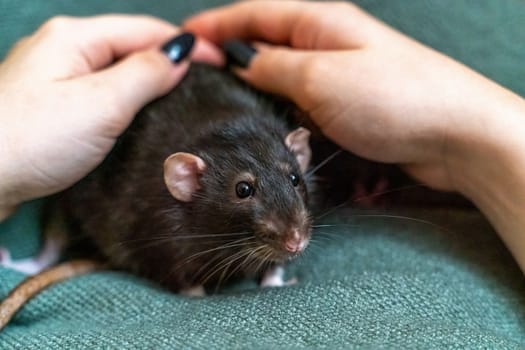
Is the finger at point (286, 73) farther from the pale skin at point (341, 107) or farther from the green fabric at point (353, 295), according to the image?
the green fabric at point (353, 295)

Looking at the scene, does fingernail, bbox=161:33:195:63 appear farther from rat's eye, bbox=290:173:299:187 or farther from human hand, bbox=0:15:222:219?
rat's eye, bbox=290:173:299:187

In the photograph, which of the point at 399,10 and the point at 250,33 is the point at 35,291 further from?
the point at 399,10

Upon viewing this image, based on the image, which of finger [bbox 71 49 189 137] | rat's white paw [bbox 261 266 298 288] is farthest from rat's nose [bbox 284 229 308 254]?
finger [bbox 71 49 189 137]

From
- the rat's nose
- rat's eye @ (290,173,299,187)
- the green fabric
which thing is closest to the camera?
the green fabric

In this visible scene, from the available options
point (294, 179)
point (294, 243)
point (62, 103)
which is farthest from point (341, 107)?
point (62, 103)

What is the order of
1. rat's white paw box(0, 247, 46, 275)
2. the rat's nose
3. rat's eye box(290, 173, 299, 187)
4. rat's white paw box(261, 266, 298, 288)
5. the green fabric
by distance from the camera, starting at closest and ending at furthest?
the green fabric
the rat's nose
rat's eye box(290, 173, 299, 187)
rat's white paw box(261, 266, 298, 288)
rat's white paw box(0, 247, 46, 275)

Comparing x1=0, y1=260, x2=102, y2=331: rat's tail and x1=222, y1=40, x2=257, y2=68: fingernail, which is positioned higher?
x1=222, y1=40, x2=257, y2=68: fingernail

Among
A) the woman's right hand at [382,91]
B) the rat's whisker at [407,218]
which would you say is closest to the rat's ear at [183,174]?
the woman's right hand at [382,91]
